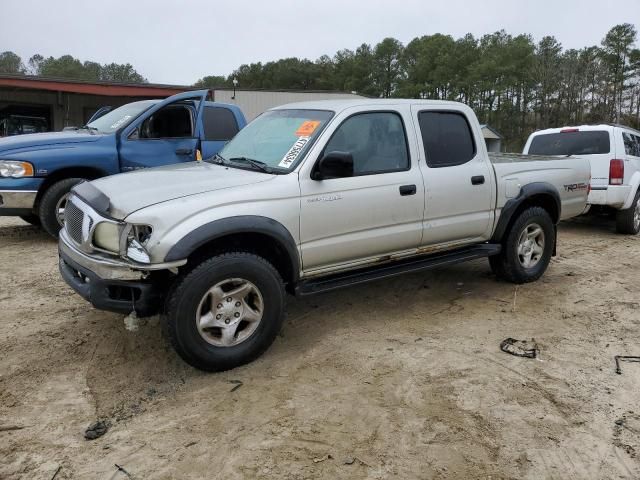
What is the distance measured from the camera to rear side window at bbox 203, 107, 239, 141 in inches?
298

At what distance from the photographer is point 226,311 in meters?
3.41

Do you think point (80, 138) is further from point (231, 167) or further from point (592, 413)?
point (592, 413)

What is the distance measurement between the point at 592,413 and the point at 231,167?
299cm

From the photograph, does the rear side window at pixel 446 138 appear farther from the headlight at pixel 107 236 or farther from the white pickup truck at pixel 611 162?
the white pickup truck at pixel 611 162

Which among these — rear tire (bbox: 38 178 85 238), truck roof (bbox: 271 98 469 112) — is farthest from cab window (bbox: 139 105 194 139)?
truck roof (bbox: 271 98 469 112)

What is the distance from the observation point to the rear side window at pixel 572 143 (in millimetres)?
8367

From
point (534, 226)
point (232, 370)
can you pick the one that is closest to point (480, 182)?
point (534, 226)

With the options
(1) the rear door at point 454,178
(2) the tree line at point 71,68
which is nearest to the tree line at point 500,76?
(2) the tree line at point 71,68

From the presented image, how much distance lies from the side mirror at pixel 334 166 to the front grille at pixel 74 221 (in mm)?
1597

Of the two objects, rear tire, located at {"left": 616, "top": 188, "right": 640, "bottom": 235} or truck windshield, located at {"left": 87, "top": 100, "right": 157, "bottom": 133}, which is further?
rear tire, located at {"left": 616, "top": 188, "right": 640, "bottom": 235}

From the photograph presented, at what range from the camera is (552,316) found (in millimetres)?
4656

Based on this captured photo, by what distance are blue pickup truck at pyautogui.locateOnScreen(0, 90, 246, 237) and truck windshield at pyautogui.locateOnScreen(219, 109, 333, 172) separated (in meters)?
2.56

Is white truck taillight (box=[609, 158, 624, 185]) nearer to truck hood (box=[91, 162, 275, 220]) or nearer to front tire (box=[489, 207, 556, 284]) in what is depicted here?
front tire (box=[489, 207, 556, 284])

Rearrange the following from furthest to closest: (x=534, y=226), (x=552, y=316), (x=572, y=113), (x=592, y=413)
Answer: (x=572, y=113)
(x=534, y=226)
(x=552, y=316)
(x=592, y=413)
